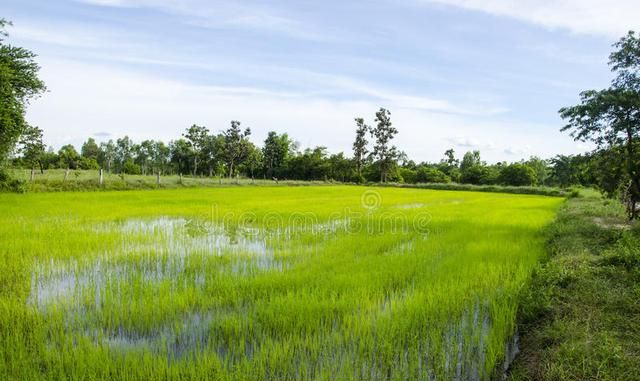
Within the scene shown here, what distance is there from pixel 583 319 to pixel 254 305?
371 cm

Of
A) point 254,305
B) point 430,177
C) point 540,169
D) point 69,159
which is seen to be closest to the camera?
point 254,305

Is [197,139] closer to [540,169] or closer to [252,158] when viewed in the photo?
[252,158]

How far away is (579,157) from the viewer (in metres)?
11.6

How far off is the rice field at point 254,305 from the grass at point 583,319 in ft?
0.93

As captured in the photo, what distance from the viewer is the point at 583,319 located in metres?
4.10

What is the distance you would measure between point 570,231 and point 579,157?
2795mm

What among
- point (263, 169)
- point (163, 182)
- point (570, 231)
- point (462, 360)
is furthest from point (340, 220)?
point (263, 169)

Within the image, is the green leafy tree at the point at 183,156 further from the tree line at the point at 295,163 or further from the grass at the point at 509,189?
the grass at the point at 509,189

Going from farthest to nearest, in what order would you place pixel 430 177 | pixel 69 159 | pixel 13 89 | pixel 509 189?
pixel 430 177, pixel 69 159, pixel 509 189, pixel 13 89

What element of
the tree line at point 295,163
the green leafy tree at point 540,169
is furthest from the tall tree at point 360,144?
the green leafy tree at point 540,169

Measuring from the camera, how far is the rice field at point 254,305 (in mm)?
3242

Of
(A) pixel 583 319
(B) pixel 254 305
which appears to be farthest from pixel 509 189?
(B) pixel 254 305

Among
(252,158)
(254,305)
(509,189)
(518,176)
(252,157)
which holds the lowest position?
(254,305)

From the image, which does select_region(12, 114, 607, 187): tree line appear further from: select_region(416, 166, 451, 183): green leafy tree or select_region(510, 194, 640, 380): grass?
select_region(510, 194, 640, 380): grass
